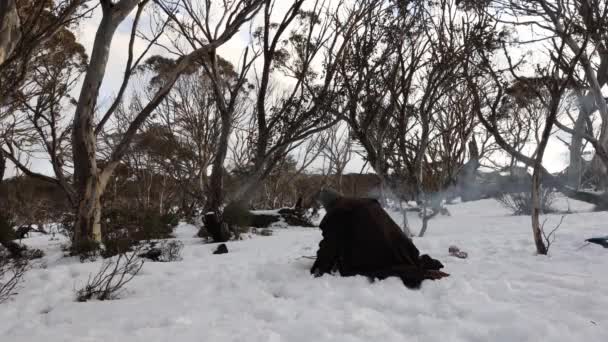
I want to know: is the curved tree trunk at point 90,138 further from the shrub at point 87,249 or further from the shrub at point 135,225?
the shrub at point 135,225

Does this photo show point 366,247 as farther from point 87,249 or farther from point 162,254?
point 87,249

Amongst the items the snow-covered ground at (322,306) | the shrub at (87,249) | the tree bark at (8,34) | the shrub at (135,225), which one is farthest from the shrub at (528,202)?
the tree bark at (8,34)

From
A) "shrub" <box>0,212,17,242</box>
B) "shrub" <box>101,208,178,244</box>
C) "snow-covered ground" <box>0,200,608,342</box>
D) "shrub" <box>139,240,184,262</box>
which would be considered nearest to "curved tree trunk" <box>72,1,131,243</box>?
"shrub" <box>101,208,178,244</box>

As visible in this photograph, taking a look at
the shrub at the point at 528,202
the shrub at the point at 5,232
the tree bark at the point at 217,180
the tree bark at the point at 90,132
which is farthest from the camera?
the shrub at the point at 528,202

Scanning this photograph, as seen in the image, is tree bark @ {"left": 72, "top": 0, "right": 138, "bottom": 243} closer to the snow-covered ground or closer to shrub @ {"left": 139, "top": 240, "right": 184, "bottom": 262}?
shrub @ {"left": 139, "top": 240, "right": 184, "bottom": 262}

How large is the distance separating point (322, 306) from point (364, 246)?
90cm

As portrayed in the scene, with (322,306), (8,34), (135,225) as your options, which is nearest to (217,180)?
(135,225)

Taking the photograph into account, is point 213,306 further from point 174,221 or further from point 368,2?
point 174,221

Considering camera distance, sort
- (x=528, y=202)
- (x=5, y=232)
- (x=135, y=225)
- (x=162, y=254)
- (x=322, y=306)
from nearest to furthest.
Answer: (x=322, y=306), (x=162, y=254), (x=5, y=232), (x=135, y=225), (x=528, y=202)

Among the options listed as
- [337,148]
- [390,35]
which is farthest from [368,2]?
[337,148]

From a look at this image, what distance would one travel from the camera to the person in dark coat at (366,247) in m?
3.12

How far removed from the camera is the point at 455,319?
7.03ft

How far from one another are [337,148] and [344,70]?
1265cm

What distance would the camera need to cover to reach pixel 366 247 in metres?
3.23
